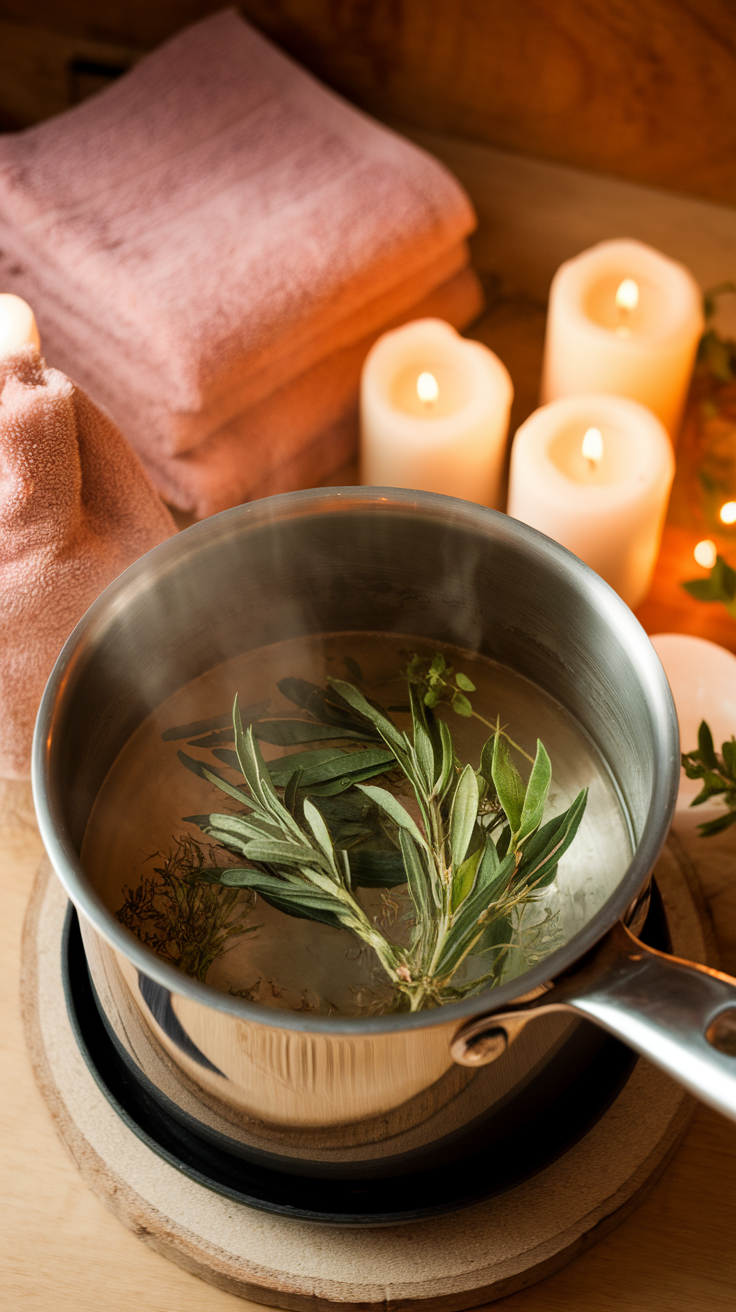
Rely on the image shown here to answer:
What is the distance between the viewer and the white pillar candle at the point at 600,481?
67 centimetres

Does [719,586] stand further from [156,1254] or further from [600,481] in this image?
[156,1254]

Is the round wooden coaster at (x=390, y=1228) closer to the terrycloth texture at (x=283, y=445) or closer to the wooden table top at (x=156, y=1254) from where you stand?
the wooden table top at (x=156, y=1254)

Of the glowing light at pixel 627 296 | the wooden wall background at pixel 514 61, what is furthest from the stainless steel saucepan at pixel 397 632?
the wooden wall background at pixel 514 61

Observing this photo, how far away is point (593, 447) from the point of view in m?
0.69

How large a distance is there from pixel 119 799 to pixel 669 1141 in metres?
0.30

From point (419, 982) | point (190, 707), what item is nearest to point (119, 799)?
point (190, 707)

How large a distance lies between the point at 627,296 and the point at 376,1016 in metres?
0.56

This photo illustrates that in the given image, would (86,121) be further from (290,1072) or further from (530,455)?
(290,1072)

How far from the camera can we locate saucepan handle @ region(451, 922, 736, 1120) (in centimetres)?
34

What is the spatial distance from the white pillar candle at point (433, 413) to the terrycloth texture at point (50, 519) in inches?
7.4

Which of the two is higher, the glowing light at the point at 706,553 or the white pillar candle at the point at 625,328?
the white pillar candle at the point at 625,328

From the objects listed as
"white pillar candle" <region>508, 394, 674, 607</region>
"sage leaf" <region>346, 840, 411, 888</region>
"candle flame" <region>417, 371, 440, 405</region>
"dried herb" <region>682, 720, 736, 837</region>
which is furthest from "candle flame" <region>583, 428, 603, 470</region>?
"sage leaf" <region>346, 840, 411, 888</region>

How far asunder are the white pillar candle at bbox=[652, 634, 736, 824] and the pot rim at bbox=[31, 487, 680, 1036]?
226 mm

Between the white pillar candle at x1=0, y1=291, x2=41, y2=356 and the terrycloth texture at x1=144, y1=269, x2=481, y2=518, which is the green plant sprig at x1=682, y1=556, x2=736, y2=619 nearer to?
the terrycloth texture at x1=144, y1=269, x2=481, y2=518
